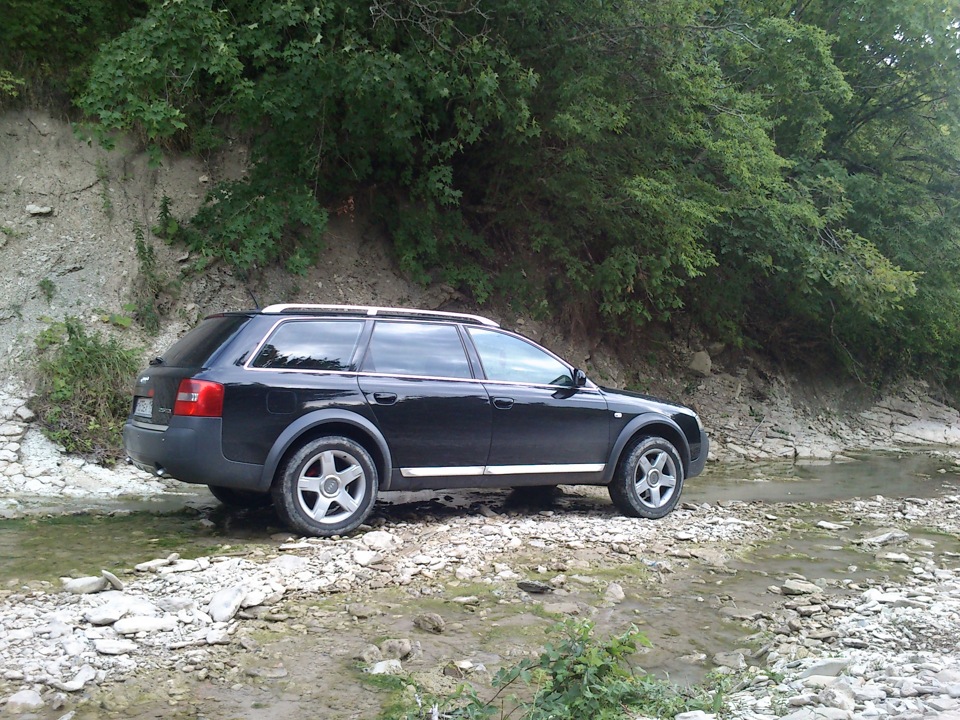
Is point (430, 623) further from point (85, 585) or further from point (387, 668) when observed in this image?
point (85, 585)

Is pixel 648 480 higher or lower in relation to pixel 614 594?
higher

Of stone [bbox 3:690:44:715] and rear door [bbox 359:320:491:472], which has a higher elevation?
rear door [bbox 359:320:491:472]

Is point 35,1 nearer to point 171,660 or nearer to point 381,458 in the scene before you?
point 381,458

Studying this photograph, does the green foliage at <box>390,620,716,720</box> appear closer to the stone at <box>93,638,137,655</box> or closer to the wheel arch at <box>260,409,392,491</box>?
the stone at <box>93,638,137,655</box>

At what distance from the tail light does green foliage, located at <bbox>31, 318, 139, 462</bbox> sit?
12.1 ft

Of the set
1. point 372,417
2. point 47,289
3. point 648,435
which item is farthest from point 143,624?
point 47,289

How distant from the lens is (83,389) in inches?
412

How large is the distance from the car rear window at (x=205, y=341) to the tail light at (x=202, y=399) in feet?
0.83

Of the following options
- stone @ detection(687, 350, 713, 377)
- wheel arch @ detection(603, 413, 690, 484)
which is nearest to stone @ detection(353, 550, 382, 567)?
wheel arch @ detection(603, 413, 690, 484)

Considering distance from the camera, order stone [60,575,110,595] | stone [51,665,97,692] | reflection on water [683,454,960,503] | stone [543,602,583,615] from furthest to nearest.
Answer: reflection on water [683,454,960,503]
stone [543,602,583,615]
stone [60,575,110,595]
stone [51,665,97,692]

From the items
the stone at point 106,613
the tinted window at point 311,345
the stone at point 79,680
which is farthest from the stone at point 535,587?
the stone at point 79,680

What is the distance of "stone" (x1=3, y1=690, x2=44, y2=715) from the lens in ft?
12.4

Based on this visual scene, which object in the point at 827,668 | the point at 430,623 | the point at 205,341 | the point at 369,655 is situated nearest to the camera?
the point at 827,668

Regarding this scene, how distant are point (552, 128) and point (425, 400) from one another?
6.13 metres
